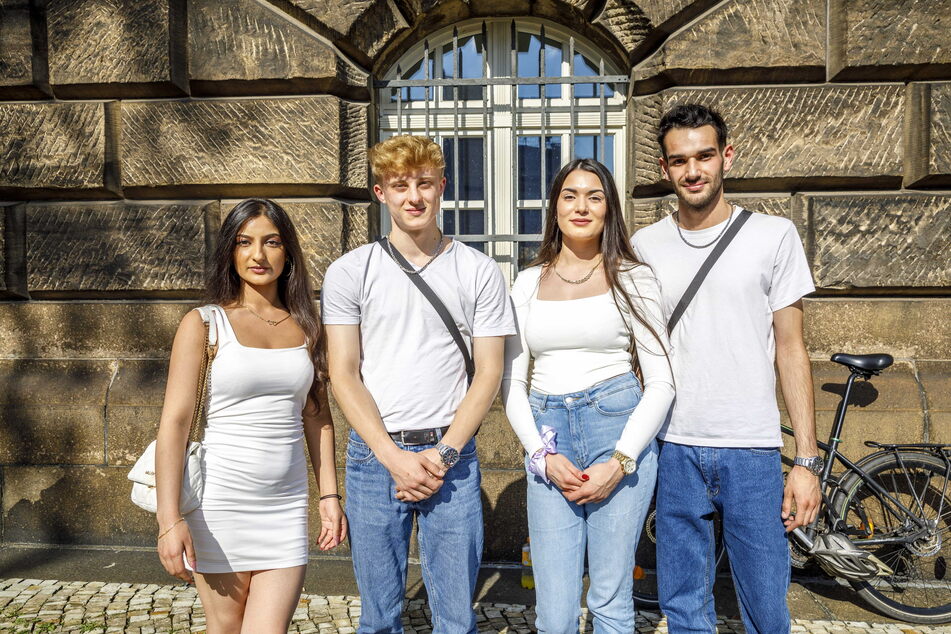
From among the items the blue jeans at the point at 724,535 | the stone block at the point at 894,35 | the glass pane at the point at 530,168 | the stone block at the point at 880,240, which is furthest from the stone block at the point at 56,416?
the stone block at the point at 894,35

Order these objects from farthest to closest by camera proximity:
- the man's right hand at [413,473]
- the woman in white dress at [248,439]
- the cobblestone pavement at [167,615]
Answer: the cobblestone pavement at [167,615] < the man's right hand at [413,473] < the woman in white dress at [248,439]

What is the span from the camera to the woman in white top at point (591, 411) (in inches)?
84.7

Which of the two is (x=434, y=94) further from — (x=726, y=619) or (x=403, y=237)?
(x=726, y=619)

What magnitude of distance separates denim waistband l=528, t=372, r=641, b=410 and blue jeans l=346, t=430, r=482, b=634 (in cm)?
32

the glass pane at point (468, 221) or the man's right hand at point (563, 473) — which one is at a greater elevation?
the glass pane at point (468, 221)

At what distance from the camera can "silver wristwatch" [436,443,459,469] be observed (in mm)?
2125

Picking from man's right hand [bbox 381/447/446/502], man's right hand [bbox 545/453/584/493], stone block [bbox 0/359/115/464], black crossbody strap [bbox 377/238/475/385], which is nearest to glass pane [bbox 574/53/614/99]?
black crossbody strap [bbox 377/238/475/385]

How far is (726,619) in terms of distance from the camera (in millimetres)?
3252

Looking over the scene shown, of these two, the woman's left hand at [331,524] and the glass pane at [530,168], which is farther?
the glass pane at [530,168]

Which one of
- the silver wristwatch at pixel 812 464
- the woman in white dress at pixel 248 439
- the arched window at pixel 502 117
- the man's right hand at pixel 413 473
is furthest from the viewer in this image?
the arched window at pixel 502 117

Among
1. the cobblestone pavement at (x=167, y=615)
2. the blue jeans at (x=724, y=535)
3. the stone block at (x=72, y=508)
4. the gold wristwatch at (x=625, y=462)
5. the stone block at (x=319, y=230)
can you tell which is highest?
the stone block at (x=319, y=230)

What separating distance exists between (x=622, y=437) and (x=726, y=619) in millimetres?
1697

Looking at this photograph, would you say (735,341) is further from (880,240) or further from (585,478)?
(880,240)

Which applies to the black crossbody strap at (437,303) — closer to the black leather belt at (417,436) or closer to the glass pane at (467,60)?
the black leather belt at (417,436)
